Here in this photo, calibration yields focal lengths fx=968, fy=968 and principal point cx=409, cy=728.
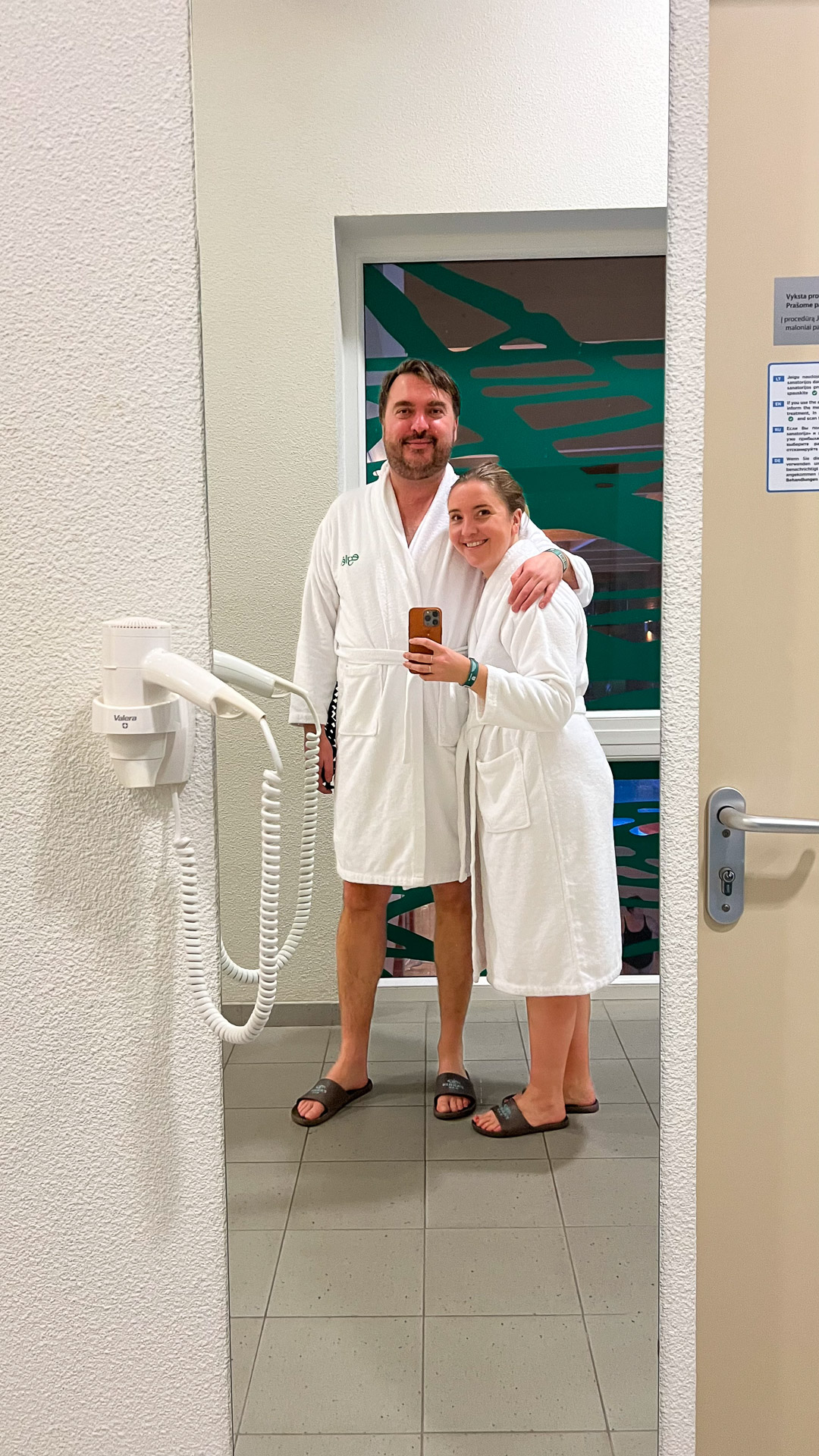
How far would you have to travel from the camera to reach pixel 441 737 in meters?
1.01

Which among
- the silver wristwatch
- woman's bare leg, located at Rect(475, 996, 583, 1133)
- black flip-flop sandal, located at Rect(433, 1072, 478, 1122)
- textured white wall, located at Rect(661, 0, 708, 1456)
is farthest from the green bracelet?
black flip-flop sandal, located at Rect(433, 1072, 478, 1122)

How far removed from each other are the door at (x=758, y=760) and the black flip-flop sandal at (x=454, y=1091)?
0.87 feet

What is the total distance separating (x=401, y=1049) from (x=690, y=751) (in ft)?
1.46

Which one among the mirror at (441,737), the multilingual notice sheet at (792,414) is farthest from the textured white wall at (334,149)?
the multilingual notice sheet at (792,414)

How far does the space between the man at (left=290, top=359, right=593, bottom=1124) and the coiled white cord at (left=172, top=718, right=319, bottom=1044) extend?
7 centimetres

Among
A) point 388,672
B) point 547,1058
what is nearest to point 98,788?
point 388,672

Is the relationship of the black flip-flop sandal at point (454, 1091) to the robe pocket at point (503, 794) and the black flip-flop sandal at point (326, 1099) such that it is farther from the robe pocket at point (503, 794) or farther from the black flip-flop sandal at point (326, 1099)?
the robe pocket at point (503, 794)

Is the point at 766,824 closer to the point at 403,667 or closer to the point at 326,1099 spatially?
the point at 403,667

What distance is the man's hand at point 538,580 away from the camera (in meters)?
1.00

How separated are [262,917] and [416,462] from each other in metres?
0.49

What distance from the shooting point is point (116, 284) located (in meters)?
0.95

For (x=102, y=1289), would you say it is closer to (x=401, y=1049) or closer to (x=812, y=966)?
(x=401, y=1049)

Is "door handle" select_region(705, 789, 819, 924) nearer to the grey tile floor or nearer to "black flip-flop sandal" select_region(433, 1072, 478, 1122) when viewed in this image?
the grey tile floor

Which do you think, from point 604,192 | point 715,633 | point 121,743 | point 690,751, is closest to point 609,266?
point 604,192
